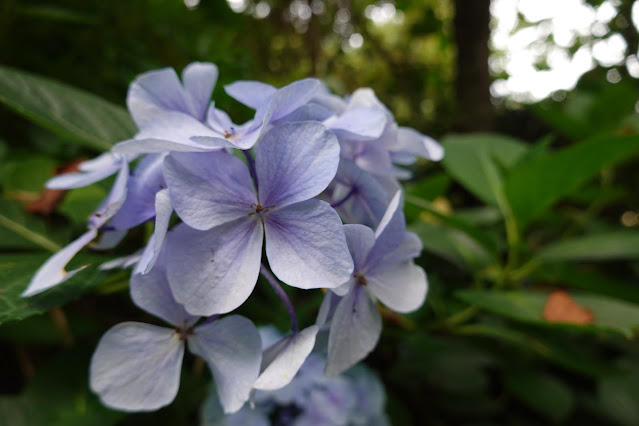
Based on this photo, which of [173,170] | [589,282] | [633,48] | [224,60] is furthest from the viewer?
[633,48]

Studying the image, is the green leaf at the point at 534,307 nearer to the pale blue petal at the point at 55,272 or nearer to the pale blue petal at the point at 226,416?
the pale blue petal at the point at 226,416

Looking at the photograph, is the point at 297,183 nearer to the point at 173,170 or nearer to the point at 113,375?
the point at 173,170

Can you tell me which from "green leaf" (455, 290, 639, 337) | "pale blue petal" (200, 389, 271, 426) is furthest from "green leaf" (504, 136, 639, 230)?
"pale blue petal" (200, 389, 271, 426)

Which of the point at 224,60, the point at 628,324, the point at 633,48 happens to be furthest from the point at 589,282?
the point at 633,48

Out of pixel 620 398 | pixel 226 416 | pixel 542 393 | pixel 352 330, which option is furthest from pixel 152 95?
pixel 620 398

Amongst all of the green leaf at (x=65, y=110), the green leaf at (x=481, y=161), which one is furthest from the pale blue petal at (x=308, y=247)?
the green leaf at (x=481, y=161)

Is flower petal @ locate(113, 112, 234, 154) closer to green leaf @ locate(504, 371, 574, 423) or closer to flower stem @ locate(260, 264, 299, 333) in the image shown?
flower stem @ locate(260, 264, 299, 333)
